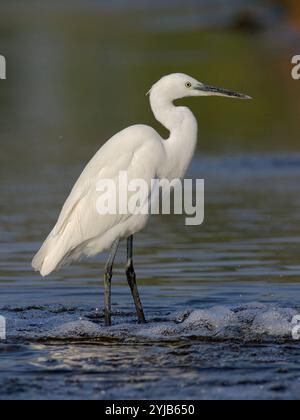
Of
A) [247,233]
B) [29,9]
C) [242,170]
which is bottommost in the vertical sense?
[247,233]

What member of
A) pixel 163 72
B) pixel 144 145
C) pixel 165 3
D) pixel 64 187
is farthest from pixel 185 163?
pixel 165 3

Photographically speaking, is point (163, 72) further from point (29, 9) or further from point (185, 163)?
point (29, 9)

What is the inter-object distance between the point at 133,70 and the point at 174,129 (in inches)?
773

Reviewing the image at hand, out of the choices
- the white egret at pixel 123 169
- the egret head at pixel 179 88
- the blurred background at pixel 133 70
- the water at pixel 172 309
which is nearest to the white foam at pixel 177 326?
the water at pixel 172 309

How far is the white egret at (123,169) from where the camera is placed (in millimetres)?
8875

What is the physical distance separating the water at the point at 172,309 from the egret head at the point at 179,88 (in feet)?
5.35

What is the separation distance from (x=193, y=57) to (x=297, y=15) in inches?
310

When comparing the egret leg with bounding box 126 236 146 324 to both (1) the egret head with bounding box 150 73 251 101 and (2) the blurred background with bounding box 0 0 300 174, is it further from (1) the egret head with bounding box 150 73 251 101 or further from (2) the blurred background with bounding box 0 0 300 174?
(2) the blurred background with bounding box 0 0 300 174

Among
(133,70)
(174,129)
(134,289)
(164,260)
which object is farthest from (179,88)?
(133,70)

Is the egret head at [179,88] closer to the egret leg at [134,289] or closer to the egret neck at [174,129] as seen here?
the egret neck at [174,129]

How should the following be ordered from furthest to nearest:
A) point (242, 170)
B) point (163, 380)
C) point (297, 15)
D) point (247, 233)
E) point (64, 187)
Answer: point (297, 15)
point (242, 170)
point (64, 187)
point (247, 233)
point (163, 380)

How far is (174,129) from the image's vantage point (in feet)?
30.0

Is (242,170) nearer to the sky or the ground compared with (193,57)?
nearer to the ground
